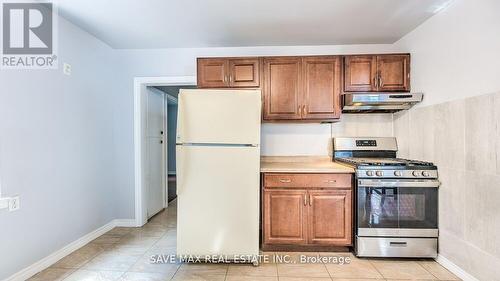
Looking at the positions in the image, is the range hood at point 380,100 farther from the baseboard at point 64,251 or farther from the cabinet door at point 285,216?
the baseboard at point 64,251

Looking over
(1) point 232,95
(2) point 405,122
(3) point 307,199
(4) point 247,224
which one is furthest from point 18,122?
(2) point 405,122

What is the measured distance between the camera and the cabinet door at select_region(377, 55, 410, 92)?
2.91m

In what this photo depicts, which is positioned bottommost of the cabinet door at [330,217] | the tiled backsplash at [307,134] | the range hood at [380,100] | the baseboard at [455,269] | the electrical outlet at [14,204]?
the baseboard at [455,269]

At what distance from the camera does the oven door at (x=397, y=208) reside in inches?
97.7

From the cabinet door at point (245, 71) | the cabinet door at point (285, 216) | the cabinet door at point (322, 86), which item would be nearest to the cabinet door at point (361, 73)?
the cabinet door at point (322, 86)

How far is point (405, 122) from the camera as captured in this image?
9.80ft

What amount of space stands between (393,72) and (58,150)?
11.7 feet

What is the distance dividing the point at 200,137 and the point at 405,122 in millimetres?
2302

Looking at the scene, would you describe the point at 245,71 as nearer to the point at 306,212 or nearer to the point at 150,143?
the point at 306,212

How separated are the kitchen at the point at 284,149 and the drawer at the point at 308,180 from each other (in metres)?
0.01

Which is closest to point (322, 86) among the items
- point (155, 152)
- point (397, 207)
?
point (397, 207)

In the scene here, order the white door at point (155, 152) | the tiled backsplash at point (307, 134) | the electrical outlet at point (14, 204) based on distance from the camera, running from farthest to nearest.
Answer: the white door at point (155, 152) → the tiled backsplash at point (307, 134) → the electrical outlet at point (14, 204)

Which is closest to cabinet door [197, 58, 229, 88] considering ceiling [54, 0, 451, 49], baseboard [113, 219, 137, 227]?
ceiling [54, 0, 451, 49]

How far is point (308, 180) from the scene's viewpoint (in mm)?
2648
